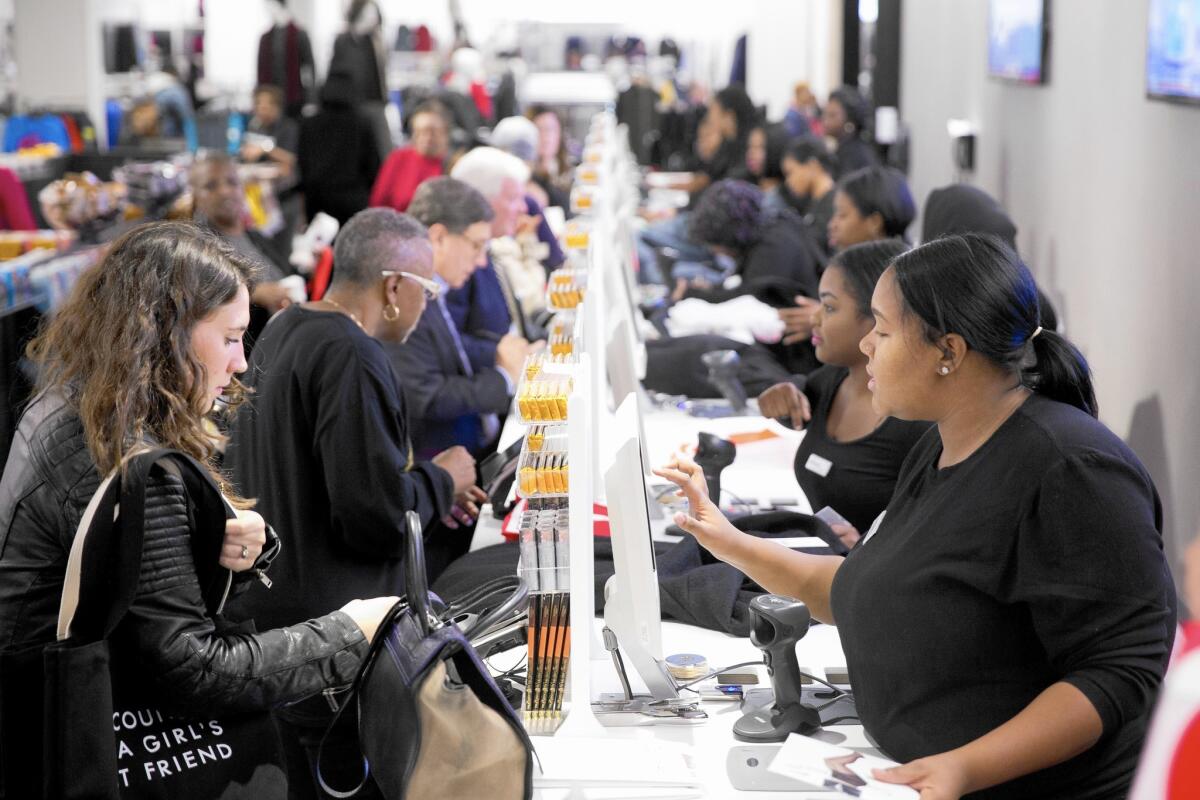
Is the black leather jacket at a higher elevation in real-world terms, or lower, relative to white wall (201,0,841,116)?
lower

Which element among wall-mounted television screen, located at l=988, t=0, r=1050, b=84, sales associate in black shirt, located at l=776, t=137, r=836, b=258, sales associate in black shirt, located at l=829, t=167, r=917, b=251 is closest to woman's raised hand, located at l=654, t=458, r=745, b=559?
sales associate in black shirt, located at l=829, t=167, r=917, b=251

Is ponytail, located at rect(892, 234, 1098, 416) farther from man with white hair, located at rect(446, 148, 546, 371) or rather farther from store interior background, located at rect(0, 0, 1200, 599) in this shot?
man with white hair, located at rect(446, 148, 546, 371)

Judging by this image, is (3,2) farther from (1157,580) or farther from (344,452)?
(1157,580)

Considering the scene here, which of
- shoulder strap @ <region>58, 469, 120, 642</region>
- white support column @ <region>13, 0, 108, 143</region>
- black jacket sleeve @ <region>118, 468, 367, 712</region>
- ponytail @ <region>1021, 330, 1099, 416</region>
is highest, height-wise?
white support column @ <region>13, 0, 108, 143</region>

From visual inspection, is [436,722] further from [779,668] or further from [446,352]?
[446,352]

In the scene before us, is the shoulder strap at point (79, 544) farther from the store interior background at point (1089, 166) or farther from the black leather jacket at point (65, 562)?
the store interior background at point (1089, 166)

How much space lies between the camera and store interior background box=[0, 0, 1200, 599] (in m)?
3.72

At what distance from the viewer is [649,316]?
624cm

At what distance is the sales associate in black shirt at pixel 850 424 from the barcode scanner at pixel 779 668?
96 cm

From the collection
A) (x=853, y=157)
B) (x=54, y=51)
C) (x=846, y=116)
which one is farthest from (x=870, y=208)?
(x=54, y=51)

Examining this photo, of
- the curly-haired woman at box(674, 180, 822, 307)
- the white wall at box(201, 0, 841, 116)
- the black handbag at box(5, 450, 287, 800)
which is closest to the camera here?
the black handbag at box(5, 450, 287, 800)

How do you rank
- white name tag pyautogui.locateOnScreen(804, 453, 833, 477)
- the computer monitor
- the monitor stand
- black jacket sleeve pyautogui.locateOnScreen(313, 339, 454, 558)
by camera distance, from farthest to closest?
white name tag pyautogui.locateOnScreen(804, 453, 833, 477)
black jacket sleeve pyautogui.locateOnScreen(313, 339, 454, 558)
the monitor stand
the computer monitor

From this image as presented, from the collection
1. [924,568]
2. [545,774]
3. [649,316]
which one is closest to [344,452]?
[545,774]

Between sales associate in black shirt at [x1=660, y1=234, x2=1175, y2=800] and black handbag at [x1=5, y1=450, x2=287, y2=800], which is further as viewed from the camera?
sales associate in black shirt at [x1=660, y1=234, x2=1175, y2=800]
